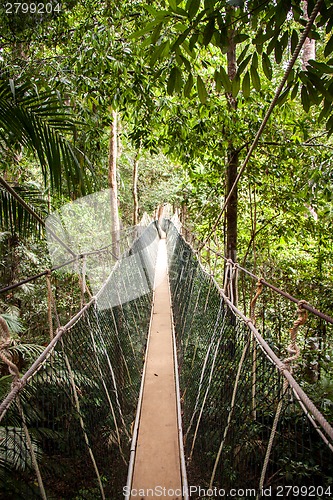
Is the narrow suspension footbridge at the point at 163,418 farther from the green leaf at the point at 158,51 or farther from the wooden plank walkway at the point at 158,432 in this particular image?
the green leaf at the point at 158,51

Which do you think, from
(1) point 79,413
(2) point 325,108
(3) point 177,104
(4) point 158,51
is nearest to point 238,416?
(1) point 79,413

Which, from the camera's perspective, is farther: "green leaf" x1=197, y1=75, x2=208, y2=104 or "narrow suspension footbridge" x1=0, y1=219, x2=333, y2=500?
"narrow suspension footbridge" x1=0, y1=219, x2=333, y2=500

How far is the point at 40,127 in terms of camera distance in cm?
134

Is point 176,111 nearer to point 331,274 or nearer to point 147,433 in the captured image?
point 147,433

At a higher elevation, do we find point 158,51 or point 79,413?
point 158,51

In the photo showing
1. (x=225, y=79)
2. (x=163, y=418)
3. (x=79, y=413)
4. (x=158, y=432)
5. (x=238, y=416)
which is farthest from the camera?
Result: (x=163, y=418)

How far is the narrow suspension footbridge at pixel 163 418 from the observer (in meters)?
1.16

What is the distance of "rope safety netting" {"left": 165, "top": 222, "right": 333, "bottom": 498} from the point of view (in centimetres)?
117

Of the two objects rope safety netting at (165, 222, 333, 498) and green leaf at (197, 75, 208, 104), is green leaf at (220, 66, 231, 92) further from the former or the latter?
rope safety netting at (165, 222, 333, 498)

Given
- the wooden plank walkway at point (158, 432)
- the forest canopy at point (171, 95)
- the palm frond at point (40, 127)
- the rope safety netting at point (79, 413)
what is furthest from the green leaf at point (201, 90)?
the wooden plank walkway at point (158, 432)

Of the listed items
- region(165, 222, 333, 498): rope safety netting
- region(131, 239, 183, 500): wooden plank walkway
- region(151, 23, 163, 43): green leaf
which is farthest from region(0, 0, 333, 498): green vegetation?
region(131, 239, 183, 500): wooden plank walkway

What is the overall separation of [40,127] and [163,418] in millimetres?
1777

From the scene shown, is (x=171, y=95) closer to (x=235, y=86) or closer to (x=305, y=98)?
(x=235, y=86)

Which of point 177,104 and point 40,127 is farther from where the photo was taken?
point 177,104
